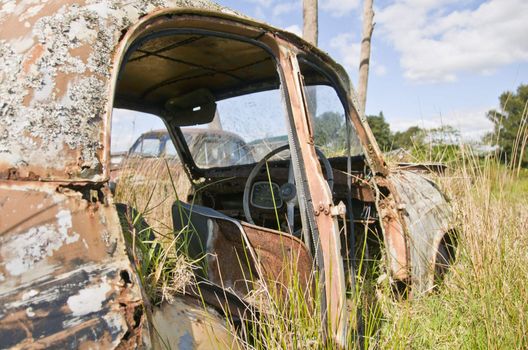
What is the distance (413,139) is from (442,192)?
87 centimetres

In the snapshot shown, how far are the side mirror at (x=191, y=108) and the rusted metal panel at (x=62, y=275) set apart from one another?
2.46 m

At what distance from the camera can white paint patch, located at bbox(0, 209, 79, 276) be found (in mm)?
1179

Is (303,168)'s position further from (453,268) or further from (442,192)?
(442,192)

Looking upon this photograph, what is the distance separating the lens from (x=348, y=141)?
315cm

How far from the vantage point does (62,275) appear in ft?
4.02

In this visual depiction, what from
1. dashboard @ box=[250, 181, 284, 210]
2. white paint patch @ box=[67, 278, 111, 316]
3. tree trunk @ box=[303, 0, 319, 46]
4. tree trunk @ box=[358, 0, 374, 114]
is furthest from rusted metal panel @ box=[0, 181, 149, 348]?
tree trunk @ box=[358, 0, 374, 114]

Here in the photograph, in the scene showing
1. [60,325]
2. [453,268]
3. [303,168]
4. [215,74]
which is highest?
[215,74]

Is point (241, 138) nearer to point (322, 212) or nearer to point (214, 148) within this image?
point (214, 148)

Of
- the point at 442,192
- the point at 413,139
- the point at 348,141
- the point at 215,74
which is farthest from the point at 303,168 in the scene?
the point at 413,139

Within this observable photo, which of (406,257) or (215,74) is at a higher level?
(215,74)

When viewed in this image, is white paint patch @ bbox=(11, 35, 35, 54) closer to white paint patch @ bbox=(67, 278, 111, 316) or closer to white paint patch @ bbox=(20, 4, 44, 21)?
white paint patch @ bbox=(20, 4, 44, 21)

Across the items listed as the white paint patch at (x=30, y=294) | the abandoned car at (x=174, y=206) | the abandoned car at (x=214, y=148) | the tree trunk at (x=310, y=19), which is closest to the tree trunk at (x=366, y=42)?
the tree trunk at (x=310, y=19)

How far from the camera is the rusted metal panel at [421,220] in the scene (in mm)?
2981

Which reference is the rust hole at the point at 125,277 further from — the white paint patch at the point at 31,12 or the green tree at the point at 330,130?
the green tree at the point at 330,130
